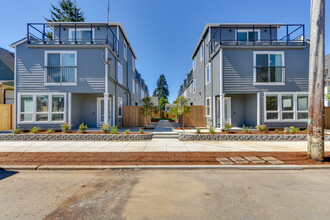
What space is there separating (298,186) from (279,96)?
9098mm

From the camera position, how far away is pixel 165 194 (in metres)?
3.37

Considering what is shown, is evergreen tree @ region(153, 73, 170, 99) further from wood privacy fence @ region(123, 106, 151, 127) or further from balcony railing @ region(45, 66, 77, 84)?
balcony railing @ region(45, 66, 77, 84)

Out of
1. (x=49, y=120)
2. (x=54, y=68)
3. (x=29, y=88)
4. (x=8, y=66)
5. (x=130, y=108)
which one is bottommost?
(x=49, y=120)

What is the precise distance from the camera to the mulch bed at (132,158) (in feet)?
16.9

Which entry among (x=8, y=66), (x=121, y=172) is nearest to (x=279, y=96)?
(x=121, y=172)

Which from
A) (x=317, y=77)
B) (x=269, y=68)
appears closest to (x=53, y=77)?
(x=317, y=77)

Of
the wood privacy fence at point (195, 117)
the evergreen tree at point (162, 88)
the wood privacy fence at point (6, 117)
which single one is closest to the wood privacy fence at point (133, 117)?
the wood privacy fence at point (195, 117)

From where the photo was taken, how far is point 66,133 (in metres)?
9.28

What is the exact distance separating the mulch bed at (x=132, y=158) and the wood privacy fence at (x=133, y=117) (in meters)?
7.56

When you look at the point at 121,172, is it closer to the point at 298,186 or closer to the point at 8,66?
the point at 298,186

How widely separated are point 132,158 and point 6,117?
42.4 feet

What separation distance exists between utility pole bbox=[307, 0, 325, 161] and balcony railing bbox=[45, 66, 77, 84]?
12891 mm

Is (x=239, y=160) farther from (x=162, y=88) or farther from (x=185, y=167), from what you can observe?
(x=162, y=88)

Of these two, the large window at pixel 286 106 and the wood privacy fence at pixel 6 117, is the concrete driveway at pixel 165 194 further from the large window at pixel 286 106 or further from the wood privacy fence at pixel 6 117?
the wood privacy fence at pixel 6 117
